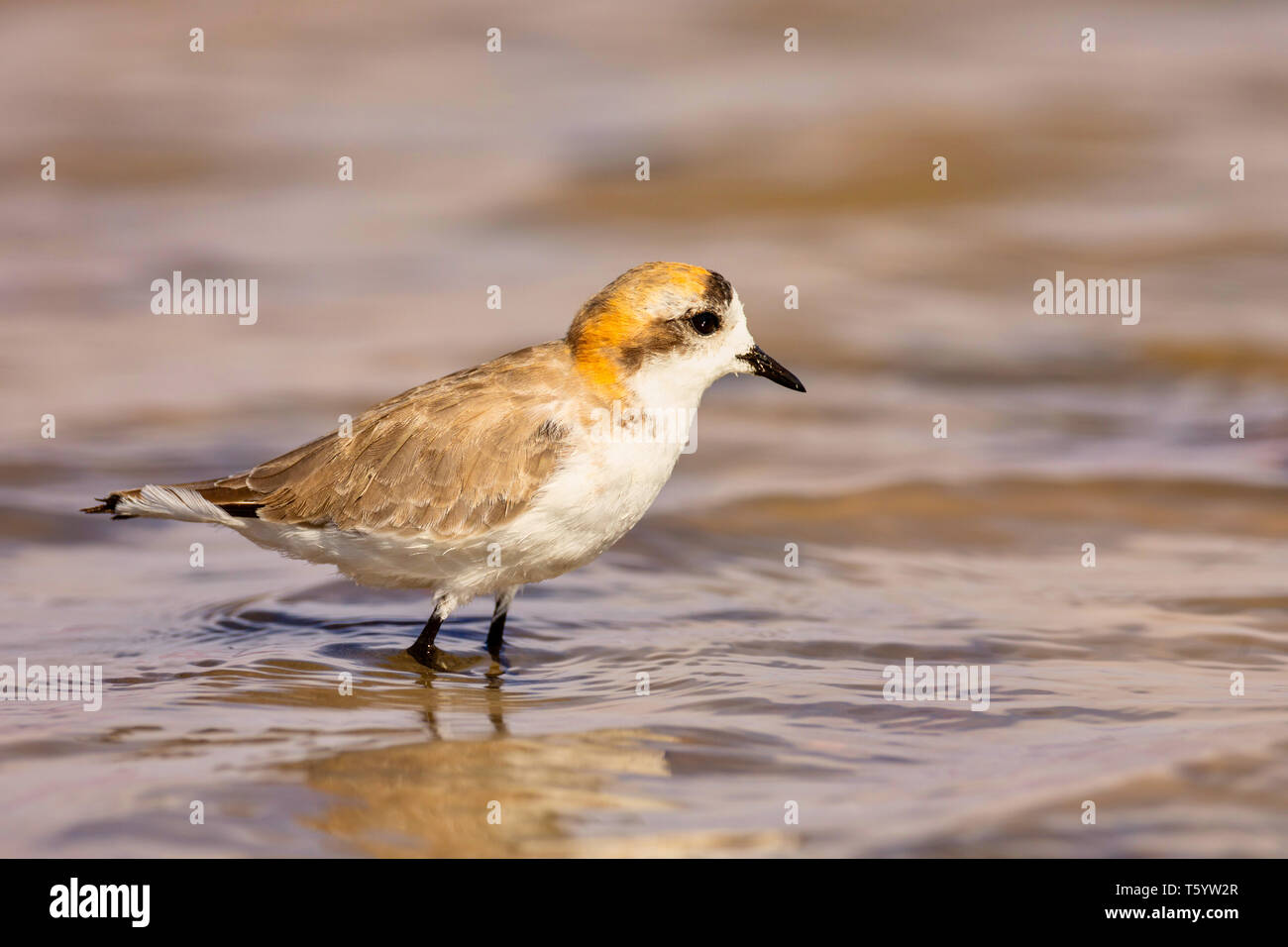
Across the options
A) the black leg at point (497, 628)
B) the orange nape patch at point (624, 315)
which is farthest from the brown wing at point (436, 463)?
the black leg at point (497, 628)

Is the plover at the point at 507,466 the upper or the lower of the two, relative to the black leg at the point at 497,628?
upper

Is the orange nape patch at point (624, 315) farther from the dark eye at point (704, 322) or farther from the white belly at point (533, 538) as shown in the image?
the white belly at point (533, 538)

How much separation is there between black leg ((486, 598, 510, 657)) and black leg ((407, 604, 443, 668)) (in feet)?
1.03

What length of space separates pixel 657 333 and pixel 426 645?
1993mm

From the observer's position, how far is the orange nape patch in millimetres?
7070

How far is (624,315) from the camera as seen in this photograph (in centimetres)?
710

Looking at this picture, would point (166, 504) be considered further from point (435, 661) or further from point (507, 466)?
point (507, 466)

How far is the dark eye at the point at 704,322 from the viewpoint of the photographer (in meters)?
7.11

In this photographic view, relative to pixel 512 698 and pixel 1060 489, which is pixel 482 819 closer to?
pixel 512 698

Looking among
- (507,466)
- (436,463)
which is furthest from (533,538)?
(436,463)

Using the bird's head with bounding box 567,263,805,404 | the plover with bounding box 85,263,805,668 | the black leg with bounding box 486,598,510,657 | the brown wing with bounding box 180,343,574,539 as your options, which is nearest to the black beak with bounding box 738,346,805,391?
the plover with bounding box 85,263,805,668

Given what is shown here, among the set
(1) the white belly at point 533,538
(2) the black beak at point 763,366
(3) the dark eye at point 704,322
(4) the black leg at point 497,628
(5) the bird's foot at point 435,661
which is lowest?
(5) the bird's foot at point 435,661

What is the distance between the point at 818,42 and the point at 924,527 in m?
11.6

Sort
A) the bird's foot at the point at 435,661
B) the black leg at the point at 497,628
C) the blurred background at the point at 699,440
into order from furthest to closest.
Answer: the black leg at the point at 497,628 < the bird's foot at the point at 435,661 < the blurred background at the point at 699,440
